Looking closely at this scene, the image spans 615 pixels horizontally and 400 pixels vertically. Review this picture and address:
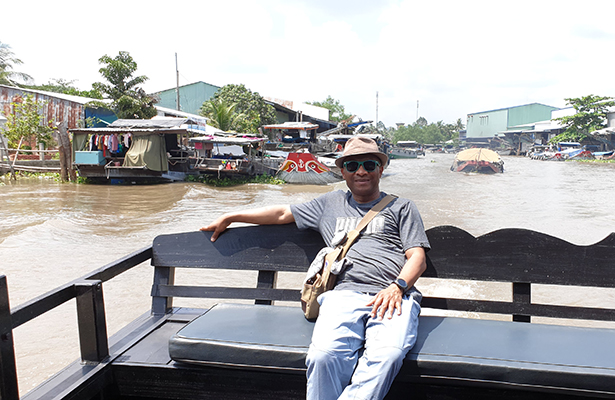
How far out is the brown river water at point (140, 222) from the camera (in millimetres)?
5051

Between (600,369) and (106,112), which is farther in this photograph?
(106,112)

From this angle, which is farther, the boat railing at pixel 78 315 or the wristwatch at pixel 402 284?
the wristwatch at pixel 402 284

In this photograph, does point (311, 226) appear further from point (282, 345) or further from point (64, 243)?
point (64, 243)

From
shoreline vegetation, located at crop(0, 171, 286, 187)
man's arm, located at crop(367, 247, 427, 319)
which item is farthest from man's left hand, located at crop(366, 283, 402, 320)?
shoreline vegetation, located at crop(0, 171, 286, 187)

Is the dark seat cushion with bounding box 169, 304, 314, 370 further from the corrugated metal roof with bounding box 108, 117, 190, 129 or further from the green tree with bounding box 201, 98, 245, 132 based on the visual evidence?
the green tree with bounding box 201, 98, 245, 132

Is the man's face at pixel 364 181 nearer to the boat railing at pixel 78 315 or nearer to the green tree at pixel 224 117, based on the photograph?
the boat railing at pixel 78 315

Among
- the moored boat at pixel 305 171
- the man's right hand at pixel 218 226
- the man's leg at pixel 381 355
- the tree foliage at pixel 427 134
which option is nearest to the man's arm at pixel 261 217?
the man's right hand at pixel 218 226

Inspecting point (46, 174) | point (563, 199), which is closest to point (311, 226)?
point (563, 199)

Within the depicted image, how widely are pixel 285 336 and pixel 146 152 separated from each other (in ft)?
60.3

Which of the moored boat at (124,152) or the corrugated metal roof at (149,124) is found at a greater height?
the corrugated metal roof at (149,124)

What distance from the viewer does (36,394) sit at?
205cm

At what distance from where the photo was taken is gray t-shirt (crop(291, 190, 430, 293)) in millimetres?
2441

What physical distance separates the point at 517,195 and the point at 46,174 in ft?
68.2

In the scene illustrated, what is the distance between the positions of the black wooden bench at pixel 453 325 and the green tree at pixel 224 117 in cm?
2676
